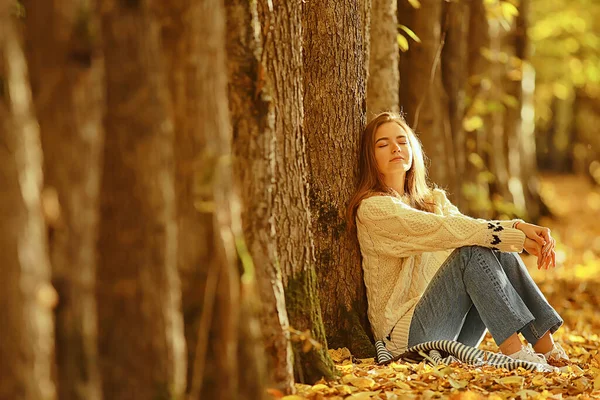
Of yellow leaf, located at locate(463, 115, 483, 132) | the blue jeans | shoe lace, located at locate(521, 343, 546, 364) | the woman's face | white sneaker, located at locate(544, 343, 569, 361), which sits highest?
yellow leaf, located at locate(463, 115, 483, 132)

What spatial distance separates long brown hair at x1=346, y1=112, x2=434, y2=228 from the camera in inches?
211

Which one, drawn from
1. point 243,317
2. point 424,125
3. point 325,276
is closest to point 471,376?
point 325,276

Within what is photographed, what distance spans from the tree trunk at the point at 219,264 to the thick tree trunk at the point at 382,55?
12.9ft

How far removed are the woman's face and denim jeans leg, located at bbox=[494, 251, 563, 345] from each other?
0.81m

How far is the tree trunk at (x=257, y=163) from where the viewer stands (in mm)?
3551

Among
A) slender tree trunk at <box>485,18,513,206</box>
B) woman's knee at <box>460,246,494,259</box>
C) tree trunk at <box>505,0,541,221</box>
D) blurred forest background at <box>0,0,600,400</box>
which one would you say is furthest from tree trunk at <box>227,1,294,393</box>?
slender tree trunk at <box>485,18,513,206</box>

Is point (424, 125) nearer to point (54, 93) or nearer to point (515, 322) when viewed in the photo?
point (515, 322)

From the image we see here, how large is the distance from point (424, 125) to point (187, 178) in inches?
236

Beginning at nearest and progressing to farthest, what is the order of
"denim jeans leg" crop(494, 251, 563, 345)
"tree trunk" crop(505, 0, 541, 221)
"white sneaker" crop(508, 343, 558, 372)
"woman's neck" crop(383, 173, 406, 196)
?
"white sneaker" crop(508, 343, 558, 372), "denim jeans leg" crop(494, 251, 563, 345), "woman's neck" crop(383, 173, 406, 196), "tree trunk" crop(505, 0, 541, 221)

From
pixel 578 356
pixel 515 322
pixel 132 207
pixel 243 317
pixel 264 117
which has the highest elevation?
pixel 264 117

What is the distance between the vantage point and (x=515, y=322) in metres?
5.04

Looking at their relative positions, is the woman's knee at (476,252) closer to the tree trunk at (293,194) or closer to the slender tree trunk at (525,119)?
the tree trunk at (293,194)

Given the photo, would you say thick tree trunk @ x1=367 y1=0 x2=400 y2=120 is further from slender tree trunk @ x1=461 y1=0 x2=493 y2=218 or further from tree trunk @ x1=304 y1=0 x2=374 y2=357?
slender tree trunk @ x1=461 y1=0 x2=493 y2=218

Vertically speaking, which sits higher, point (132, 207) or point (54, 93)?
point (54, 93)
